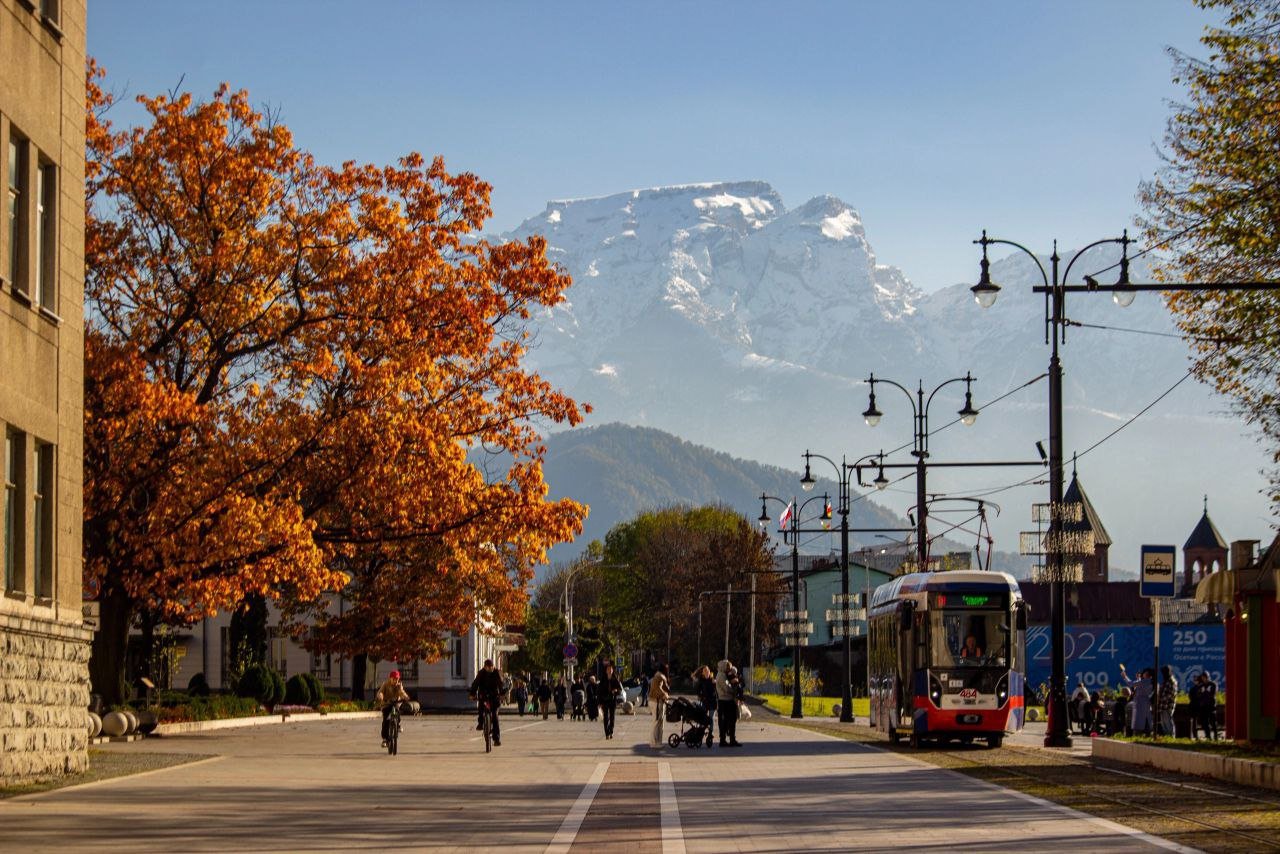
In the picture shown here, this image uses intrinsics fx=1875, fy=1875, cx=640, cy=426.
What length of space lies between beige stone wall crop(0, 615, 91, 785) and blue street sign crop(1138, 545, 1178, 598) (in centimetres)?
1565

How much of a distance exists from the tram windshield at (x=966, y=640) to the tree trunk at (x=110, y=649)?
1602 cm

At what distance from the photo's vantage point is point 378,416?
3603 cm

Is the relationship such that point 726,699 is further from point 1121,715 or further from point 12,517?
point 12,517

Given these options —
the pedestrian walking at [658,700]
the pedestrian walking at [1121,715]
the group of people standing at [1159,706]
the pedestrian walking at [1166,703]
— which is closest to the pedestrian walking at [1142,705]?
the group of people standing at [1159,706]

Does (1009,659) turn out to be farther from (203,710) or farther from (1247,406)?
(203,710)

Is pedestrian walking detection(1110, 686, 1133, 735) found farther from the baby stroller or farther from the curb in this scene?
the curb

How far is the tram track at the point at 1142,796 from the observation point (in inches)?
692

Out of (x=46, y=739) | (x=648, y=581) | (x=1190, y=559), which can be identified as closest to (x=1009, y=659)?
(x=46, y=739)

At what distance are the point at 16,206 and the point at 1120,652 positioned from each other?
2043 inches

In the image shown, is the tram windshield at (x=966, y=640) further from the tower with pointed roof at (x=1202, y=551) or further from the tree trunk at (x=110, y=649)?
the tower with pointed roof at (x=1202, y=551)

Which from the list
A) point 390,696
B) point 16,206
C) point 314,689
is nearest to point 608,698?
point 390,696

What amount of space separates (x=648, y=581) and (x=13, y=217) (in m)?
127

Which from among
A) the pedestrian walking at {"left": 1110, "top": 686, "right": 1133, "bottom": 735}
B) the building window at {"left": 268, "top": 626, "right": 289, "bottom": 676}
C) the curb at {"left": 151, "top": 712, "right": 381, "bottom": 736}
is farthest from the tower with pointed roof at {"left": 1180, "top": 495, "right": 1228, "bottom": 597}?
the pedestrian walking at {"left": 1110, "top": 686, "right": 1133, "bottom": 735}

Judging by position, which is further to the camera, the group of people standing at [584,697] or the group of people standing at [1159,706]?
the group of people standing at [584,697]
